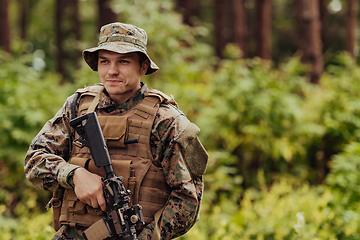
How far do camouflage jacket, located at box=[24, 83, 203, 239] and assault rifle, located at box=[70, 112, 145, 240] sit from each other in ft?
0.49

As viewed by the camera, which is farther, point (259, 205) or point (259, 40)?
point (259, 40)

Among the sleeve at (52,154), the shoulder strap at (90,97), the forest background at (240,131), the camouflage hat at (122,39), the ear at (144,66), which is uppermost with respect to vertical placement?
the camouflage hat at (122,39)

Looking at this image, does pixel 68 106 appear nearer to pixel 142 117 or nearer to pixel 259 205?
pixel 142 117

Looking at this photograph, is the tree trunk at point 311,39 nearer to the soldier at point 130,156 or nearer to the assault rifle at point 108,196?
the soldier at point 130,156

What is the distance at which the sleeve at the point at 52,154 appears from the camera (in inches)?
80.8

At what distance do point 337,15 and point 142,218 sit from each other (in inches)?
929

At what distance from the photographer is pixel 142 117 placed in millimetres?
2176

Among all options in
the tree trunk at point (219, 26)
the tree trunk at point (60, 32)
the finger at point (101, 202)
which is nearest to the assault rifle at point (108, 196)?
the finger at point (101, 202)

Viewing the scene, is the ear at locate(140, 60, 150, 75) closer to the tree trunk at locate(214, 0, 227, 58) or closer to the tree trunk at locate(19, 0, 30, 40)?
the tree trunk at locate(214, 0, 227, 58)

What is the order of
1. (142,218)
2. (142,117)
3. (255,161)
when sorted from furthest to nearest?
1. (255,161)
2. (142,117)
3. (142,218)

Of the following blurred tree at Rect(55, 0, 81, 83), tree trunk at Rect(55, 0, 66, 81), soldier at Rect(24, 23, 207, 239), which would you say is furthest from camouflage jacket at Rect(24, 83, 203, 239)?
tree trunk at Rect(55, 0, 66, 81)

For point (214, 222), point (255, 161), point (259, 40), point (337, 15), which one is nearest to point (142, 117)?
point (214, 222)

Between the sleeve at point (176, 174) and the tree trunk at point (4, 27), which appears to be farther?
the tree trunk at point (4, 27)

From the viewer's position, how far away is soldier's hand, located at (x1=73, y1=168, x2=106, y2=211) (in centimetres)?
197
